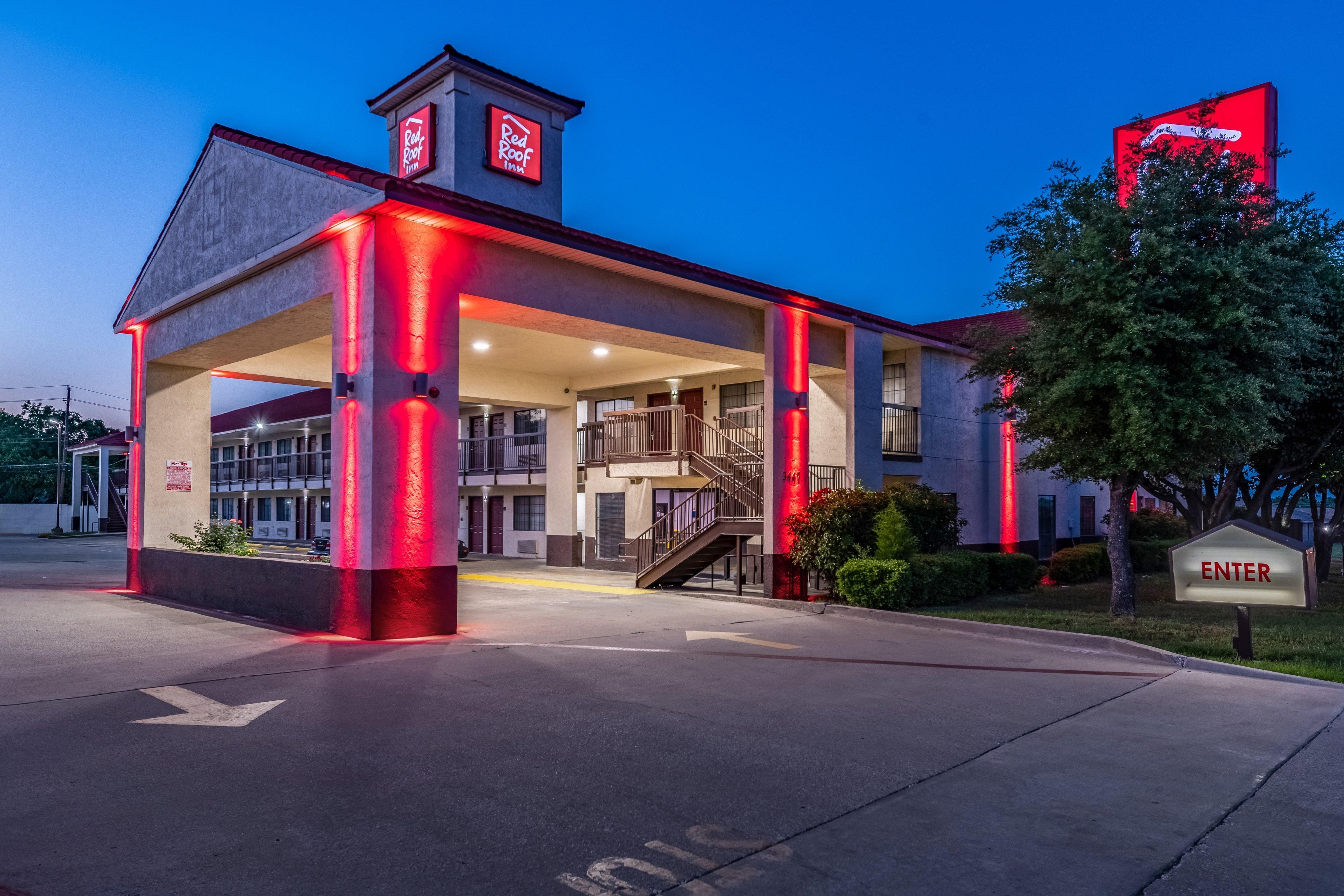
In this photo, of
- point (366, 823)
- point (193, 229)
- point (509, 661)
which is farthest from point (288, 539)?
point (366, 823)

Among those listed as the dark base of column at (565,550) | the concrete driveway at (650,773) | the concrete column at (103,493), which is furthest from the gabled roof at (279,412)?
the concrete driveway at (650,773)

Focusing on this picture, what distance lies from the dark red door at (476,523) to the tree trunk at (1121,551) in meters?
23.3

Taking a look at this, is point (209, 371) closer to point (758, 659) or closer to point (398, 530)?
point (398, 530)

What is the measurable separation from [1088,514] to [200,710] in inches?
1086

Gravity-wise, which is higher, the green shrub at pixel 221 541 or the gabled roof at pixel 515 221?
the gabled roof at pixel 515 221

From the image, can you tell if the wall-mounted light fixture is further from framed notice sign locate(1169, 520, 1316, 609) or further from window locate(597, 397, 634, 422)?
window locate(597, 397, 634, 422)

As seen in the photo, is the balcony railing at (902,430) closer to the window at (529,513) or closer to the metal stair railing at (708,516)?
the metal stair railing at (708,516)

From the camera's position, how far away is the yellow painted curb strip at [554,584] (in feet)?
62.6

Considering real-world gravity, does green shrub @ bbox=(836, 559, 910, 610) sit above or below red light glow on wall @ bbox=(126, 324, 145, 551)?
below

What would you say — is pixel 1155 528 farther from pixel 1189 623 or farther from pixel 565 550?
pixel 565 550

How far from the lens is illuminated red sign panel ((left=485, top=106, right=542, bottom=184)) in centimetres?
2008

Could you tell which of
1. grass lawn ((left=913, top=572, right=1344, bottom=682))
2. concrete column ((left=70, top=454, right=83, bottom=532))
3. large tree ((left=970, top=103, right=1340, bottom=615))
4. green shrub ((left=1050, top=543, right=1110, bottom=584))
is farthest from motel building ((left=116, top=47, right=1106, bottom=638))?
concrete column ((left=70, top=454, right=83, bottom=532))

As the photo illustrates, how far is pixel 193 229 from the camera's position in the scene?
53.2 ft

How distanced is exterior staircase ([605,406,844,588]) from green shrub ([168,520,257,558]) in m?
7.99
